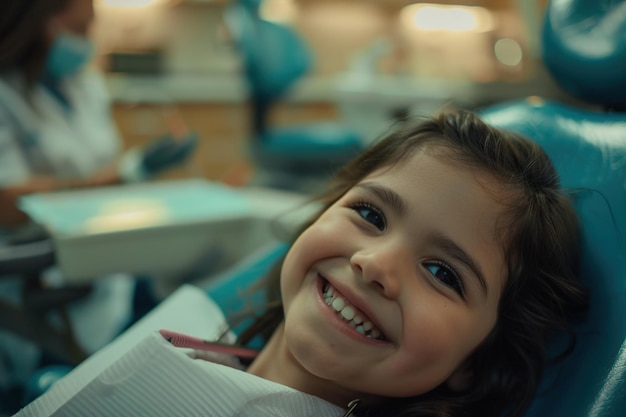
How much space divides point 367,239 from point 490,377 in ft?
0.70

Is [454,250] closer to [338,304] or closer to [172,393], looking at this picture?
[338,304]

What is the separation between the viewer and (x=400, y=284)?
631 mm

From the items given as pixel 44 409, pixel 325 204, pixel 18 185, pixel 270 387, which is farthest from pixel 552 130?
pixel 18 185

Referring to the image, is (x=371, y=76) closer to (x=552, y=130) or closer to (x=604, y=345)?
(x=552, y=130)

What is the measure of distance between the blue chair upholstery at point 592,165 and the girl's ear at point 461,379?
71mm

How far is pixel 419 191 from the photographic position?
679mm

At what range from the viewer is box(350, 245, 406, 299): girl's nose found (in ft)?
→ 2.04

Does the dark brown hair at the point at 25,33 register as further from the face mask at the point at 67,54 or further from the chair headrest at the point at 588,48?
the chair headrest at the point at 588,48

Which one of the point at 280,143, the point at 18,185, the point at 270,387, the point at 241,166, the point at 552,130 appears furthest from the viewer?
the point at 241,166

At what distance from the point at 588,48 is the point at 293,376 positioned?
0.56 m

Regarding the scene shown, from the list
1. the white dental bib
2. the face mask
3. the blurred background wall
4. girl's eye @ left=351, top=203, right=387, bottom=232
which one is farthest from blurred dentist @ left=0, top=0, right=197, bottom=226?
the blurred background wall

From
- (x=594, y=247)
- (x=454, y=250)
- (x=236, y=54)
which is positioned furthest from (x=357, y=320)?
(x=236, y=54)

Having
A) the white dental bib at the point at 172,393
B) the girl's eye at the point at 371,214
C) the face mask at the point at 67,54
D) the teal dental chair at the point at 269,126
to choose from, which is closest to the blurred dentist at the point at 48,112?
the face mask at the point at 67,54

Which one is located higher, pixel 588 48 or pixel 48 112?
pixel 588 48
